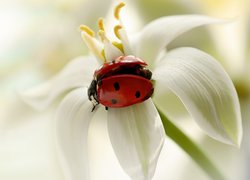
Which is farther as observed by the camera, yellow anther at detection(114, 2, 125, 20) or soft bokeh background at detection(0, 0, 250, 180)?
soft bokeh background at detection(0, 0, 250, 180)

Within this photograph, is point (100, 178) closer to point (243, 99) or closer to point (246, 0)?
point (243, 99)

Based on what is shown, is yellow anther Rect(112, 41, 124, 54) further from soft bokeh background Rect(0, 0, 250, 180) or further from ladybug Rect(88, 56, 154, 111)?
soft bokeh background Rect(0, 0, 250, 180)

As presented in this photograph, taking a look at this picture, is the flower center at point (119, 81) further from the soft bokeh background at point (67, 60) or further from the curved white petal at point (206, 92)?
the soft bokeh background at point (67, 60)

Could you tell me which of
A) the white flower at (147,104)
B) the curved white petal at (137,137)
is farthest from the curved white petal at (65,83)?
the curved white petal at (137,137)

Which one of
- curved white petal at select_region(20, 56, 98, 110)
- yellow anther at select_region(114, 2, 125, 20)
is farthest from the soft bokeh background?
yellow anther at select_region(114, 2, 125, 20)

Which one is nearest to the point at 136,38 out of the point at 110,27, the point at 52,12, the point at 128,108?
the point at 128,108

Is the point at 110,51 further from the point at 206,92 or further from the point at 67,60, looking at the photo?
the point at 67,60
